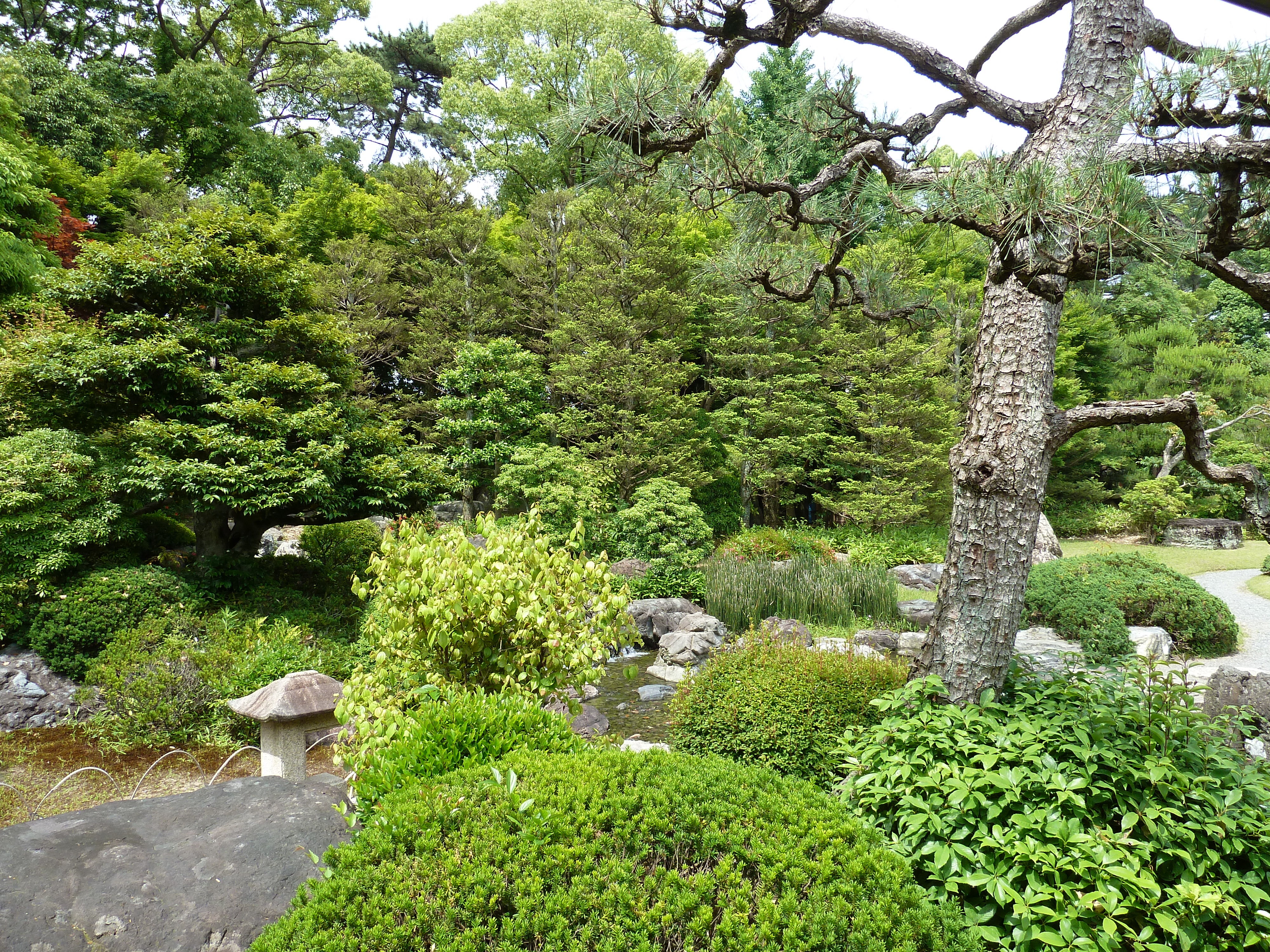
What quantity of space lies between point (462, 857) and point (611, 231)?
12.7 meters

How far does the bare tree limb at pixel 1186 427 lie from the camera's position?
2.72 m

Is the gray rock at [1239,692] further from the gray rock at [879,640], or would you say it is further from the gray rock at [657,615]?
the gray rock at [657,615]

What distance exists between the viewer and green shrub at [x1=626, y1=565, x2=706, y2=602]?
29.7 feet

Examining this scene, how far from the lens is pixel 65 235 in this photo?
36.8 feet

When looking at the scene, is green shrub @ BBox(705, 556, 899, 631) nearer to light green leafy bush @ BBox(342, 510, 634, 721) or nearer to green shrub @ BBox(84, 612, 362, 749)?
green shrub @ BBox(84, 612, 362, 749)

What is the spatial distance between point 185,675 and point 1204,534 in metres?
18.2

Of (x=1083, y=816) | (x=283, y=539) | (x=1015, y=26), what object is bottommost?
(x=283, y=539)

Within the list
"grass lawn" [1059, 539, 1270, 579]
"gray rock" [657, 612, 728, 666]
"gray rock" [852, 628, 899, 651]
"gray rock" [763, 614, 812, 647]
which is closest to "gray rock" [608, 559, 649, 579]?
"gray rock" [657, 612, 728, 666]

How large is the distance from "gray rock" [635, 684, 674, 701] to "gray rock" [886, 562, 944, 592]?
5.31 meters

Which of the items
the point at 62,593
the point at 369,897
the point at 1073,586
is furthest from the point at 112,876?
the point at 1073,586

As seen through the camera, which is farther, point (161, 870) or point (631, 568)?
point (631, 568)

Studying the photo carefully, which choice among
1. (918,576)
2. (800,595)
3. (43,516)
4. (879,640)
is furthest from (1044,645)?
(43,516)

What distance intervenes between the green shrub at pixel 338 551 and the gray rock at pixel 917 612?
638 centimetres

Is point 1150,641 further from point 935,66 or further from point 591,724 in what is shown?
point 935,66
